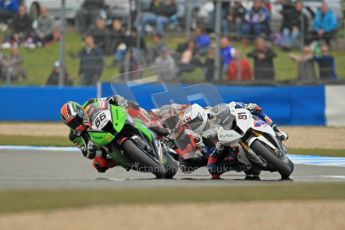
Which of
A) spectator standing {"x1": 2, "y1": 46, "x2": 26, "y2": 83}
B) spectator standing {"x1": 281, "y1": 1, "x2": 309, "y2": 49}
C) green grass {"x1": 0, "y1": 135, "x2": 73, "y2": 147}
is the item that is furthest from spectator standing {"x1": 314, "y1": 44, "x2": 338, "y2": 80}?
spectator standing {"x1": 2, "y1": 46, "x2": 26, "y2": 83}

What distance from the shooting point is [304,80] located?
866 inches

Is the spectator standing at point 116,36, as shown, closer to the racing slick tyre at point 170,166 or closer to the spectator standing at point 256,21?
the spectator standing at point 256,21

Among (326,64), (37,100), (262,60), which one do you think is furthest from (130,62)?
(326,64)

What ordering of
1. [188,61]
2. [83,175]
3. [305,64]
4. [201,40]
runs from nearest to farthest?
[83,175]
[305,64]
[188,61]
[201,40]

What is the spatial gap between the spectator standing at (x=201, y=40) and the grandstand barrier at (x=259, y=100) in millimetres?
849

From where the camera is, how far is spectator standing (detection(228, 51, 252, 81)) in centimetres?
2180

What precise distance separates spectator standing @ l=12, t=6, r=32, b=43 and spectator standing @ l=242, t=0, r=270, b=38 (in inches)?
186

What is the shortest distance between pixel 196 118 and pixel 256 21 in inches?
405

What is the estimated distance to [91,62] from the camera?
877 inches

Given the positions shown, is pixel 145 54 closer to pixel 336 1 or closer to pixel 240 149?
pixel 336 1

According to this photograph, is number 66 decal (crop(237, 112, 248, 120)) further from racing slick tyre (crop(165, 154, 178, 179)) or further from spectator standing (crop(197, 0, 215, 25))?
spectator standing (crop(197, 0, 215, 25))

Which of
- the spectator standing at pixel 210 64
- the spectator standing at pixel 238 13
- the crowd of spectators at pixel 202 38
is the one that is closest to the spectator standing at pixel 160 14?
the crowd of spectators at pixel 202 38

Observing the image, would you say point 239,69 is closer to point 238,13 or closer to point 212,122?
point 238,13

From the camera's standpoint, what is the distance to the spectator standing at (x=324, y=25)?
21.9 meters
